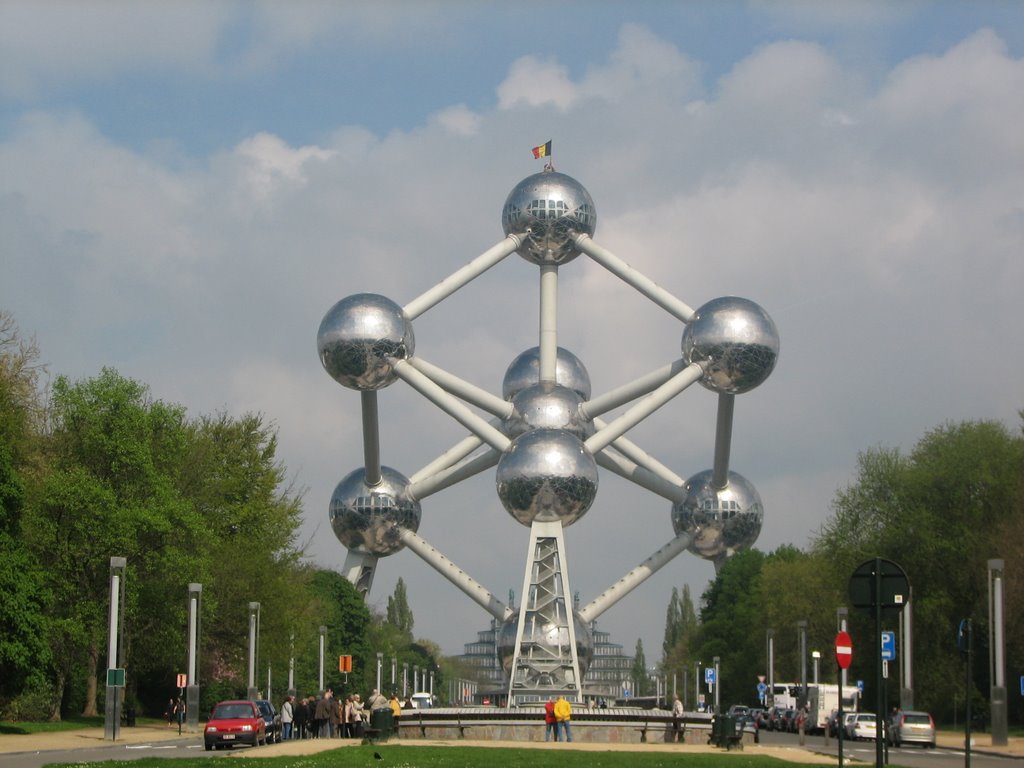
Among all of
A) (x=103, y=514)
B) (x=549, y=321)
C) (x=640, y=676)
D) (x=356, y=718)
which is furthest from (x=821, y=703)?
(x=640, y=676)

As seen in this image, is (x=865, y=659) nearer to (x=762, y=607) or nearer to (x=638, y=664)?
(x=762, y=607)

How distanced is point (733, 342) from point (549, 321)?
19.2 ft

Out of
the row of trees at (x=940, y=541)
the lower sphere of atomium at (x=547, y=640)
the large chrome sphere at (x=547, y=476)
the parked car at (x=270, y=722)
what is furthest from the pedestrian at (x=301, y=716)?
the row of trees at (x=940, y=541)

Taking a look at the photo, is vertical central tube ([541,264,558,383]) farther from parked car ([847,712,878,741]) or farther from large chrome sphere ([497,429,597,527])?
parked car ([847,712,878,741])

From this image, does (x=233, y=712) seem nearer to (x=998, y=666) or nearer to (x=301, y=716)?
(x=301, y=716)

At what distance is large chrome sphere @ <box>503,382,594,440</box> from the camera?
131 ft

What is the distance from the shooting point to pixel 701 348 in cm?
3831

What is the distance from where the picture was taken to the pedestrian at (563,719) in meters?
27.7

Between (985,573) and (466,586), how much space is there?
16.4 m

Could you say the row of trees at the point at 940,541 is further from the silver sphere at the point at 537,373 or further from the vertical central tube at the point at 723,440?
the silver sphere at the point at 537,373

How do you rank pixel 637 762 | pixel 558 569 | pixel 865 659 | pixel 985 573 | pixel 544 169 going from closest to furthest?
pixel 637 762 → pixel 558 569 → pixel 544 169 → pixel 985 573 → pixel 865 659

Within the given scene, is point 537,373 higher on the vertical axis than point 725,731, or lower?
higher

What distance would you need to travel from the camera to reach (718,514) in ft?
138

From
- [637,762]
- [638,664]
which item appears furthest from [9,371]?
[638,664]
